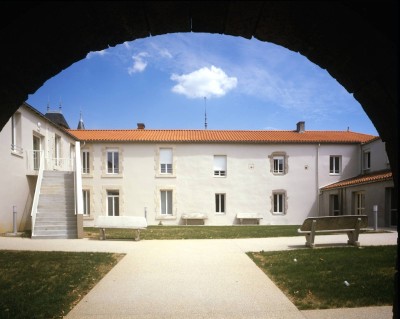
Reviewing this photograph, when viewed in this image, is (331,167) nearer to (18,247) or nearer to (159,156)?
(159,156)

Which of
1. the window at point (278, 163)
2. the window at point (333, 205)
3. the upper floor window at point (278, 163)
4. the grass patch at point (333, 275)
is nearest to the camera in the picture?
the grass patch at point (333, 275)

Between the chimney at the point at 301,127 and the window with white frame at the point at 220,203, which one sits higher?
the chimney at the point at 301,127

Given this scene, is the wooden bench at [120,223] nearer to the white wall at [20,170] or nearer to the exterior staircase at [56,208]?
the exterior staircase at [56,208]

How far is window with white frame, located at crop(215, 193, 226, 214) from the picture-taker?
76.0 feet

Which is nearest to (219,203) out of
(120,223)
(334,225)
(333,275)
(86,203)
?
(86,203)

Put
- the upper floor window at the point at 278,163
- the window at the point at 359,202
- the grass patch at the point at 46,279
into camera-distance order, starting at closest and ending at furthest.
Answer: the grass patch at the point at 46,279
the window at the point at 359,202
the upper floor window at the point at 278,163

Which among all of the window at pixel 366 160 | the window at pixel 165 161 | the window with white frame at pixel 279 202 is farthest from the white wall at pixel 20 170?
the window at pixel 366 160

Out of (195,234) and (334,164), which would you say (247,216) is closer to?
(334,164)

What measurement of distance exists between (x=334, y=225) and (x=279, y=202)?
1485 centimetres

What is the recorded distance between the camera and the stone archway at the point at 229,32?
2111 mm

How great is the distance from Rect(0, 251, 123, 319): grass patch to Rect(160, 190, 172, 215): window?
14.8m

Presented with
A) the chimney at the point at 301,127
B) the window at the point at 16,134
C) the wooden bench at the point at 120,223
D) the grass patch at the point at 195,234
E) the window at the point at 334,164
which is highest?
the chimney at the point at 301,127

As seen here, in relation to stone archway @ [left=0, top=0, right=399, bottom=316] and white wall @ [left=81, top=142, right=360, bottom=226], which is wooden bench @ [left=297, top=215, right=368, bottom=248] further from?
white wall @ [left=81, top=142, right=360, bottom=226]

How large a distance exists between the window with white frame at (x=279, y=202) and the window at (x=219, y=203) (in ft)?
11.7
